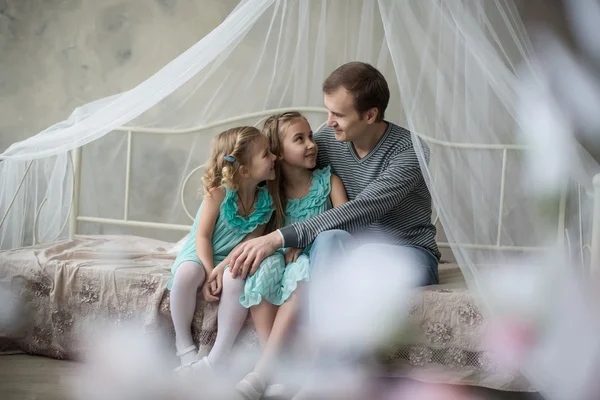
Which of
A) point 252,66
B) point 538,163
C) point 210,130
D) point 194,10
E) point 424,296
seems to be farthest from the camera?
point 194,10

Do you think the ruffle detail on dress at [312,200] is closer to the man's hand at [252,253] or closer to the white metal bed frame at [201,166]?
the man's hand at [252,253]

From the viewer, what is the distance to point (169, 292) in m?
2.02

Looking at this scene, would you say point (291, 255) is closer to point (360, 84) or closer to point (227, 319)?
point (227, 319)

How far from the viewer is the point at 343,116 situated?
2004 mm

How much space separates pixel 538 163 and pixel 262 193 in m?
0.71

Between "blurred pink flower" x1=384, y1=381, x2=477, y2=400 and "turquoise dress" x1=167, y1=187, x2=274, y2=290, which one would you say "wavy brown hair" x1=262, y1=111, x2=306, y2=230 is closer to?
"turquoise dress" x1=167, y1=187, x2=274, y2=290

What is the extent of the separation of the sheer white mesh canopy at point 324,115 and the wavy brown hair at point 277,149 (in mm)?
260

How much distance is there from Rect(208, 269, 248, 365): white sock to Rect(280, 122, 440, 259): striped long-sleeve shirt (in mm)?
169

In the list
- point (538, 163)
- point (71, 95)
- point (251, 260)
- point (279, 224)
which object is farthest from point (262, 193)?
point (71, 95)

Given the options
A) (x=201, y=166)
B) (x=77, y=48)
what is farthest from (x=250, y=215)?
(x=77, y=48)

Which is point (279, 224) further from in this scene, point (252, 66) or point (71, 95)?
point (71, 95)

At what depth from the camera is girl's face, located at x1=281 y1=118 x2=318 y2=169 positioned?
2061 mm

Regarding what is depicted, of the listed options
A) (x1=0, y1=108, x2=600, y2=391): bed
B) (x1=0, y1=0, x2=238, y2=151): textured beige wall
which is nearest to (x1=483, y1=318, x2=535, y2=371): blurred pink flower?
(x1=0, y1=108, x2=600, y2=391): bed

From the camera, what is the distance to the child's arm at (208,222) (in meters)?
1.99
